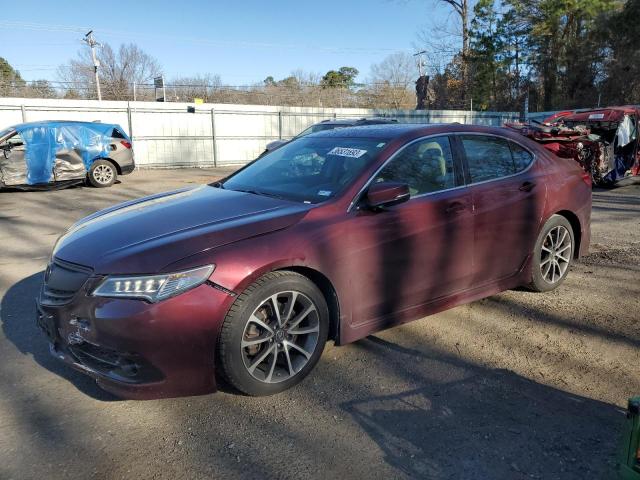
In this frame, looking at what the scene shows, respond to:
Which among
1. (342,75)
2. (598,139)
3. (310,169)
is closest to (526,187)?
(310,169)

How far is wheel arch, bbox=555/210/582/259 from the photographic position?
4.66 metres

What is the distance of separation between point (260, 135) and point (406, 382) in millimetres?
20279

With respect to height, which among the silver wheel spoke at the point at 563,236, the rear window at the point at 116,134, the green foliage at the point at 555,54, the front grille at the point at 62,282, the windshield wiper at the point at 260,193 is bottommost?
the silver wheel spoke at the point at 563,236

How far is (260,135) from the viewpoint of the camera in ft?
73.6

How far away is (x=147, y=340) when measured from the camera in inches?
103

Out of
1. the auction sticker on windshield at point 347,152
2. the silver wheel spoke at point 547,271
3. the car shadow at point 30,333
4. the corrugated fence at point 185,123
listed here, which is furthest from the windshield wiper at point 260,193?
the corrugated fence at point 185,123

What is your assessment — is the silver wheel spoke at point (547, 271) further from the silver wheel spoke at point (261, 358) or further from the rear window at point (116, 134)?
the rear window at point (116, 134)

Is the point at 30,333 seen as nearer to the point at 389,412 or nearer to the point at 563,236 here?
the point at 389,412

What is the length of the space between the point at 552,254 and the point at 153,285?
11.7 feet

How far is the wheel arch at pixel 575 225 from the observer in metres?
4.66

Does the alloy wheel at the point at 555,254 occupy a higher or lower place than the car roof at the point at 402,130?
lower

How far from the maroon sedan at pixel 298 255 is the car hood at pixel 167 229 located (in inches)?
0.5

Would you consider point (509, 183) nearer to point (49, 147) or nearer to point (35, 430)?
point (35, 430)

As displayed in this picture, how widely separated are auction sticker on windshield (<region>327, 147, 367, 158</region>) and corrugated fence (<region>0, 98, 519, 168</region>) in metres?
16.8
